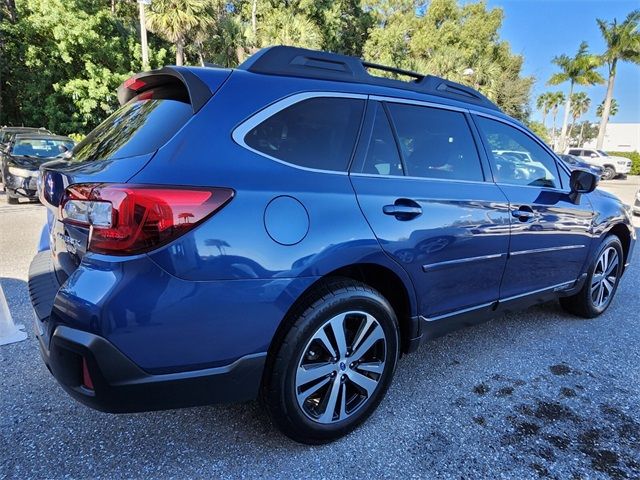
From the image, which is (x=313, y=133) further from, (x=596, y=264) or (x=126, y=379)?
(x=596, y=264)

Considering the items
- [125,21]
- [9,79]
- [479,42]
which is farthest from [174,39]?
[479,42]

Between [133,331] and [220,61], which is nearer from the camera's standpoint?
[133,331]

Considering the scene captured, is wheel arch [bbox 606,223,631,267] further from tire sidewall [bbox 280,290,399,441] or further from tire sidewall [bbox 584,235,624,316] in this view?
tire sidewall [bbox 280,290,399,441]

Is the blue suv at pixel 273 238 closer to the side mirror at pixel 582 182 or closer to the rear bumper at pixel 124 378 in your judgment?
the rear bumper at pixel 124 378

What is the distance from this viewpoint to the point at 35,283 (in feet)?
7.39

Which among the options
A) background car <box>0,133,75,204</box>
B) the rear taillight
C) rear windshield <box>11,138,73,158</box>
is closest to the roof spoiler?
the rear taillight

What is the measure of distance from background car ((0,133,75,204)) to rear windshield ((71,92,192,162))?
8299 mm

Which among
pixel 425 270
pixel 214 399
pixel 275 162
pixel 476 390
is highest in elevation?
pixel 275 162

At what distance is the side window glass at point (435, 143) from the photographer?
249 centimetres

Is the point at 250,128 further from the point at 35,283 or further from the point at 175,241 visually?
the point at 35,283

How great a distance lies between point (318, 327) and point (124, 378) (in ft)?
2.70

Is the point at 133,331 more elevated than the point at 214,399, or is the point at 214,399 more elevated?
the point at 133,331

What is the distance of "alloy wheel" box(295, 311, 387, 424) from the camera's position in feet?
6.81

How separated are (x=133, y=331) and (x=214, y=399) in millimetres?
481
